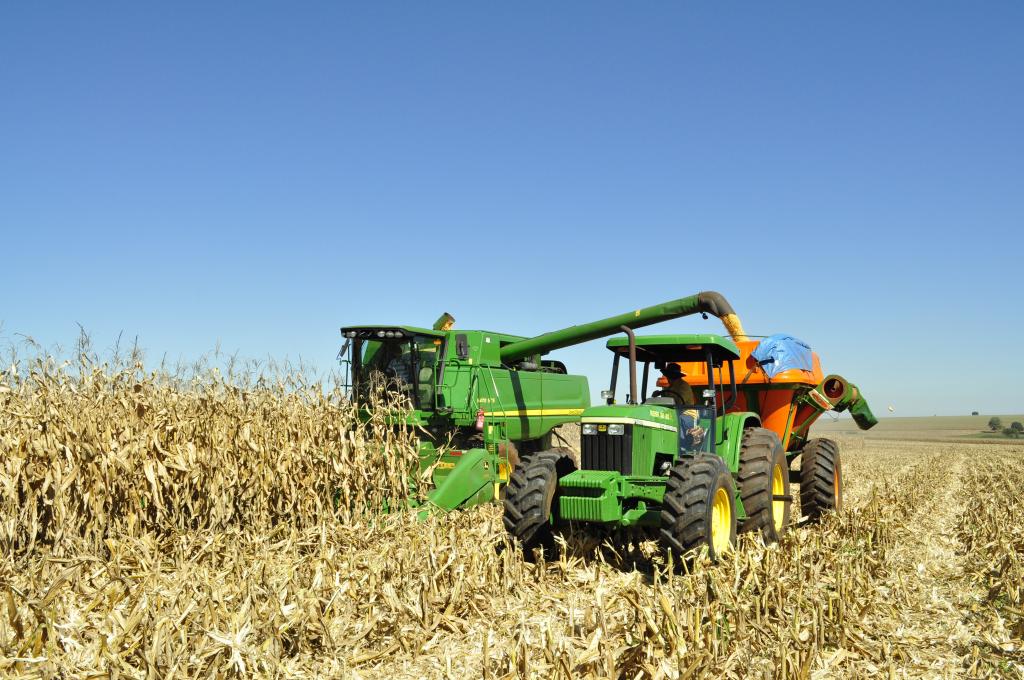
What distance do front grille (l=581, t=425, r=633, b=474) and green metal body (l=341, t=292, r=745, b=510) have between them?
2.20 metres

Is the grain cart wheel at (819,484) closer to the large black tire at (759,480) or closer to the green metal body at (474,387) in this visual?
the large black tire at (759,480)

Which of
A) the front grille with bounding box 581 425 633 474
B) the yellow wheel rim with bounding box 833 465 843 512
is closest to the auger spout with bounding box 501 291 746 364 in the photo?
the yellow wheel rim with bounding box 833 465 843 512

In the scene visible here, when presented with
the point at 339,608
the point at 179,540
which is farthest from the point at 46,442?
the point at 339,608

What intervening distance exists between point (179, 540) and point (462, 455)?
3564 mm

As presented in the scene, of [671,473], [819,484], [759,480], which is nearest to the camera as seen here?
[671,473]

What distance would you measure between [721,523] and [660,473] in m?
0.83

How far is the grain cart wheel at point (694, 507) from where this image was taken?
232 inches

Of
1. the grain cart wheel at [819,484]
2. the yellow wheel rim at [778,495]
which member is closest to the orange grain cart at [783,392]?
the grain cart wheel at [819,484]

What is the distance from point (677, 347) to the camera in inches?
309

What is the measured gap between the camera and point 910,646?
180 inches

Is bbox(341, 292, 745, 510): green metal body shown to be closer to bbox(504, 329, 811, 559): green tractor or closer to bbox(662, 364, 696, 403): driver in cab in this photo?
bbox(504, 329, 811, 559): green tractor

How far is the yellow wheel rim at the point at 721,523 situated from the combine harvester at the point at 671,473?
0.01m

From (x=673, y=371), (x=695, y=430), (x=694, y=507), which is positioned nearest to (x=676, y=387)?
(x=673, y=371)

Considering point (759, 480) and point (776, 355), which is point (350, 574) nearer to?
point (759, 480)
